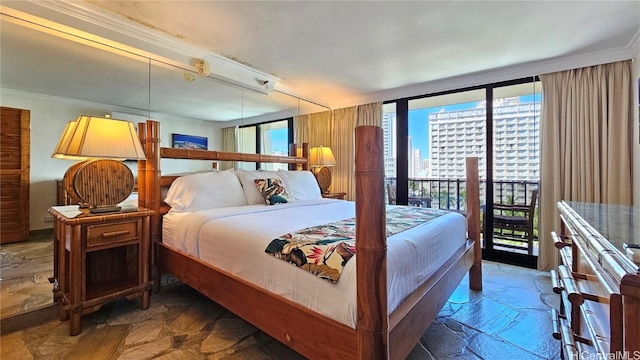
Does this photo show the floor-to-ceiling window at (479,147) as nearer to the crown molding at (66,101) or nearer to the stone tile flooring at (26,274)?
the crown molding at (66,101)

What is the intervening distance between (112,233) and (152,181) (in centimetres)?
54

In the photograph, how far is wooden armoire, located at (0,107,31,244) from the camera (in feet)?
7.80

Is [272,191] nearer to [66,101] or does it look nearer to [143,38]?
[143,38]

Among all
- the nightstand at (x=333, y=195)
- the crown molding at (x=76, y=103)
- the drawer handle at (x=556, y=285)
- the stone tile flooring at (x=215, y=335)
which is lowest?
the stone tile flooring at (x=215, y=335)

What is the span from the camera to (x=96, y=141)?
1882mm

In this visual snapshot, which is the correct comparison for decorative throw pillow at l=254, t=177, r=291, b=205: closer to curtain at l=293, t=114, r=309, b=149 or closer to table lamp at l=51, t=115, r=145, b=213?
table lamp at l=51, t=115, r=145, b=213

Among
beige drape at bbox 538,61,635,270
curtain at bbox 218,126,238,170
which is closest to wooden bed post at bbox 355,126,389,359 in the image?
curtain at bbox 218,126,238,170

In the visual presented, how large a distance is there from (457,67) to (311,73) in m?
1.75

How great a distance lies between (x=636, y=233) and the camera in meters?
1.03

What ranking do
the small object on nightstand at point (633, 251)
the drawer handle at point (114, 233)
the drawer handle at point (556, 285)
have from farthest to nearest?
the drawer handle at point (114, 233), the drawer handle at point (556, 285), the small object on nightstand at point (633, 251)

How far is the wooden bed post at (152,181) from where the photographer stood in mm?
2336

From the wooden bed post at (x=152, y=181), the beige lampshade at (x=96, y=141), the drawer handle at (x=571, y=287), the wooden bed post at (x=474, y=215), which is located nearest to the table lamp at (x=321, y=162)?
the wooden bed post at (x=474, y=215)

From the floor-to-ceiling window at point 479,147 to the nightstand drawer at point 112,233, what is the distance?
3515mm

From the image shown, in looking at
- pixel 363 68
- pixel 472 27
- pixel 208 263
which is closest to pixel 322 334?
pixel 208 263
